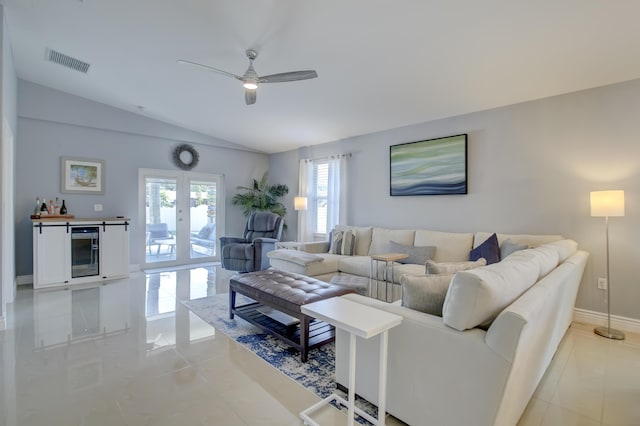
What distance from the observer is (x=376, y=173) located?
512 centimetres

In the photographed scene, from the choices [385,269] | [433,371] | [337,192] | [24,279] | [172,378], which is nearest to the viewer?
[433,371]

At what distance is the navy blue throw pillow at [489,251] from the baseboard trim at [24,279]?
247 inches

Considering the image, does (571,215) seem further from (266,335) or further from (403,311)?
(266,335)

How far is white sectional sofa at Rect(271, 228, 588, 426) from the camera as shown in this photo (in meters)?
1.29

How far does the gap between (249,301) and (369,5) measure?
3244mm

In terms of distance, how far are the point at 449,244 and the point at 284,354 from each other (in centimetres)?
252

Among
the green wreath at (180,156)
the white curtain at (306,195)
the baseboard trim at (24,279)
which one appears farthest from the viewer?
the white curtain at (306,195)

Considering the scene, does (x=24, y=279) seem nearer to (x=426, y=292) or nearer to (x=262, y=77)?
(x=262, y=77)

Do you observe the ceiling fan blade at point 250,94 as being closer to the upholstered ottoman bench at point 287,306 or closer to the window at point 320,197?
the upholstered ottoman bench at point 287,306

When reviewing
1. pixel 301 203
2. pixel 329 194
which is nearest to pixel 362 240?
pixel 329 194

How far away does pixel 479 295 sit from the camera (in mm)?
1374

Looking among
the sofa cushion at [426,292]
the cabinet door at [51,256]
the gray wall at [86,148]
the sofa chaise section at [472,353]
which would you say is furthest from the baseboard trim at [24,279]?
the sofa cushion at [426,292]

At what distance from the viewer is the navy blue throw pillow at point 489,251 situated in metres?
3.27

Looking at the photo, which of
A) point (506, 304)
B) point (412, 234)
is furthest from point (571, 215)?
point (506, 304)
